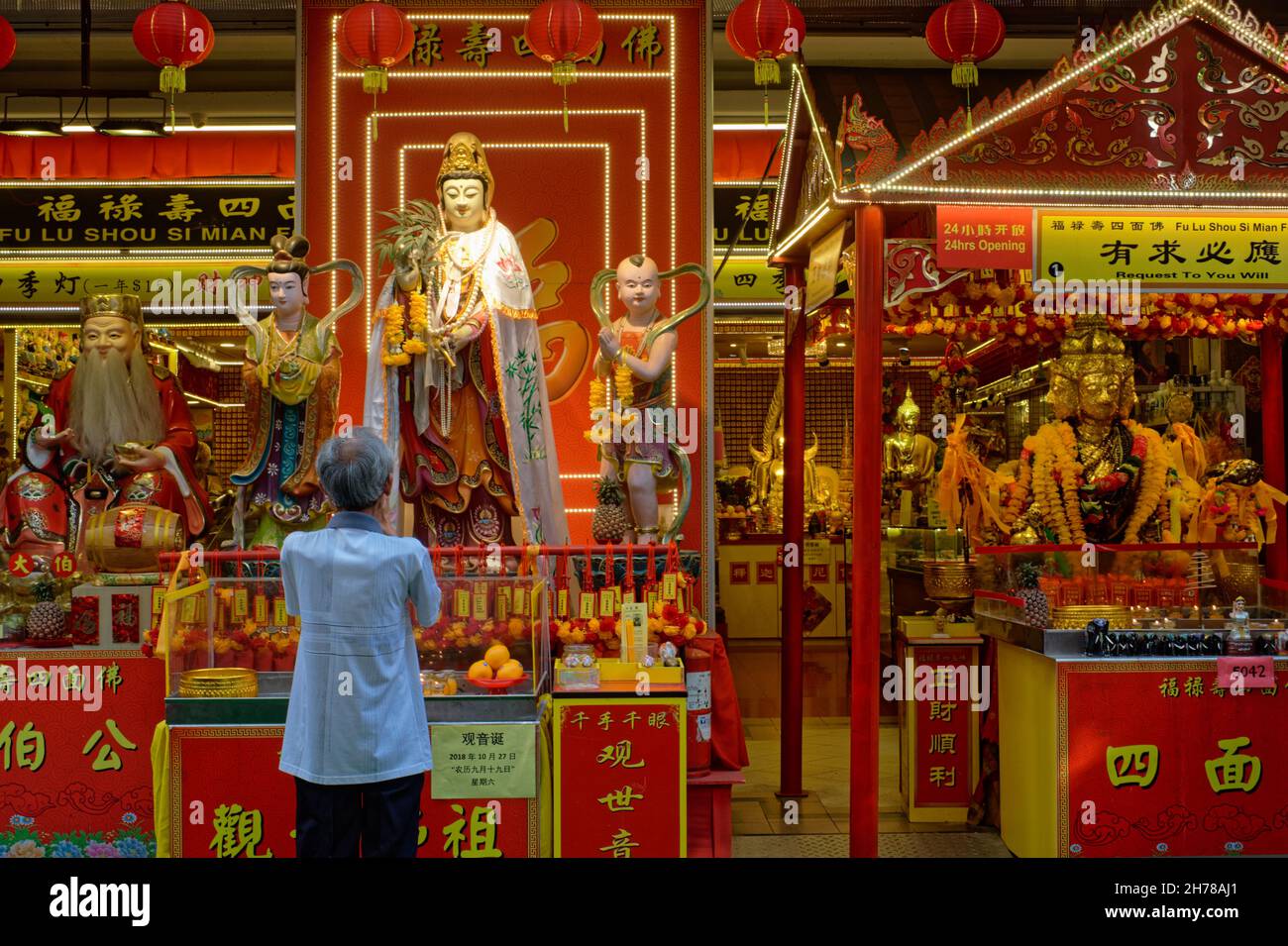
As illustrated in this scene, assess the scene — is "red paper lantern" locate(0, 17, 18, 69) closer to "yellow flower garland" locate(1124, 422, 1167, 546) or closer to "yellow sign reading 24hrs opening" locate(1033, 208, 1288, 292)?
"yellow sign reading 24hrs opening" locate(1033, 208, 1288, 292)

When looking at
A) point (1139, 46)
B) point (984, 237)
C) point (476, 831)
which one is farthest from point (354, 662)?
point (1139, 46)

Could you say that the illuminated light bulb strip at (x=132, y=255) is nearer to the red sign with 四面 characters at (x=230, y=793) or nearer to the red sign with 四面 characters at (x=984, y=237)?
the red sign with 四面 characters at (x=230, y=793)

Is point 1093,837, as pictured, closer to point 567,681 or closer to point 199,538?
point 567,681

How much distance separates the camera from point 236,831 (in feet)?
13.4

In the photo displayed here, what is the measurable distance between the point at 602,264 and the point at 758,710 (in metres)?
3.26

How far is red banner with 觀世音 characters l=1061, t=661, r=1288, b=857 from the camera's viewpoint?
459cm

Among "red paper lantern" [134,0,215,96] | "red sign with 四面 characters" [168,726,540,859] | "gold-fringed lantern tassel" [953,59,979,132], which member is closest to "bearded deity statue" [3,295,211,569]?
"red paper lantern" [134,0,215,96]

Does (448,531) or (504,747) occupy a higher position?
(448,531)

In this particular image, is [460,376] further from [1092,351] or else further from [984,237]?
[1092,351]

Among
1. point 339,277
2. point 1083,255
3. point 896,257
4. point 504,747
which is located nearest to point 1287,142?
point 1083,255

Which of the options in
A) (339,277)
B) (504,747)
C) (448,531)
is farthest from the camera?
(339,277)

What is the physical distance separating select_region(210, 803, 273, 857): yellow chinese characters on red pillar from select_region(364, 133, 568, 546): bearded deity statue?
1577mm

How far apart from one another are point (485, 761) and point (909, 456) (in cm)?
933

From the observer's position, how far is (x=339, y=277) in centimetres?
681
